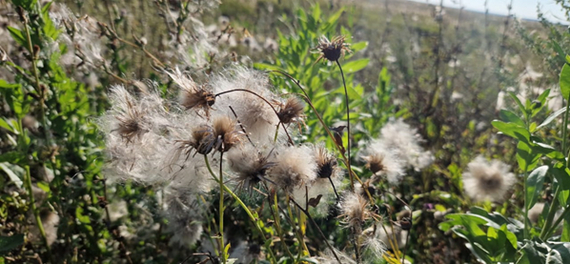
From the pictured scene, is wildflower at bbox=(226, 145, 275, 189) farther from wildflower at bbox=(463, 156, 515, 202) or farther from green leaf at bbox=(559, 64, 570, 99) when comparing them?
wildflower at bbox=(463, 156, 515, 202)

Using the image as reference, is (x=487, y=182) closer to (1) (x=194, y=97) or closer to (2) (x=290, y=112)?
(2) (x=290, y=112)

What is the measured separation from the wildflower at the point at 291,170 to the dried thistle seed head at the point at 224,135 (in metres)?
0.14

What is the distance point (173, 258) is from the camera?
6.68 ft

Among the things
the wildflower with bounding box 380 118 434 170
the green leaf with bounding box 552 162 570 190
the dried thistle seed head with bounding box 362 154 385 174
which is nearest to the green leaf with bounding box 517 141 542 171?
the green leaf with bounding box 552 162 570 190

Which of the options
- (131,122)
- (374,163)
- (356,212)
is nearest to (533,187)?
(374,163)

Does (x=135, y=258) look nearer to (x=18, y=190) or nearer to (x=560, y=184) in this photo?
(x=18, y=190)

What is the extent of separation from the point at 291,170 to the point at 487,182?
5.15ft

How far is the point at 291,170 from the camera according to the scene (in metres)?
1.10

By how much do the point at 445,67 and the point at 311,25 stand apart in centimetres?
260

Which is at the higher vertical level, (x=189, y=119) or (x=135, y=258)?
(x=189, y=119)

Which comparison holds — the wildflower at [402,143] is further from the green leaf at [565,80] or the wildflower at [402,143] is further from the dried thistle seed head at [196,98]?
the dried thistle seed head at [196,98]

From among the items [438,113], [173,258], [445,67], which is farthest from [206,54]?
[445,67]

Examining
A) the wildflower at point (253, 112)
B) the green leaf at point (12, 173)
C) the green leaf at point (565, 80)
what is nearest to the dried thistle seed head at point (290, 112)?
the wildflower at point (253, 112)

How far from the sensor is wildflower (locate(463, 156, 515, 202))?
2.28m
